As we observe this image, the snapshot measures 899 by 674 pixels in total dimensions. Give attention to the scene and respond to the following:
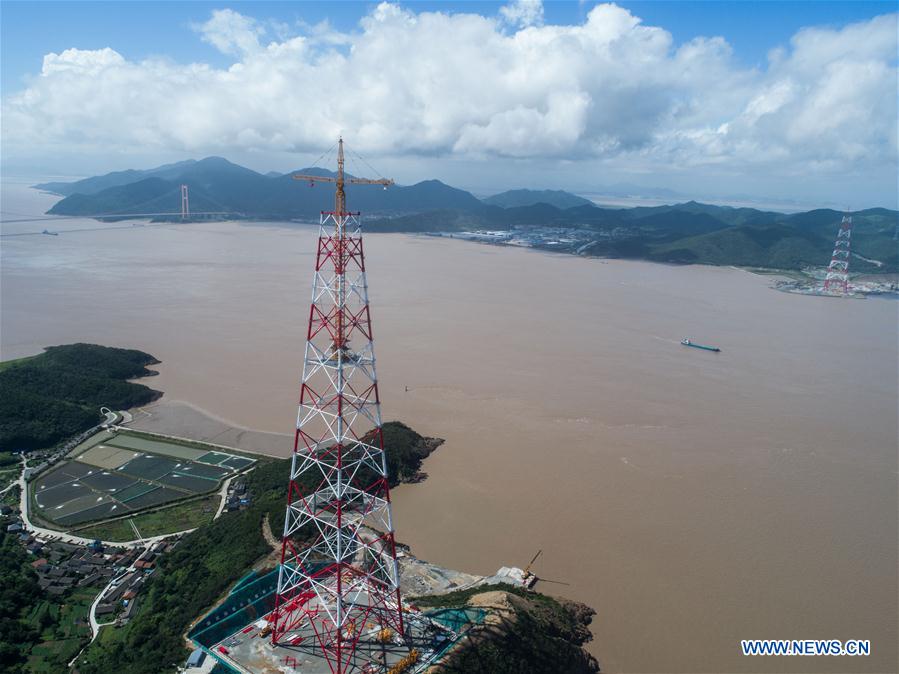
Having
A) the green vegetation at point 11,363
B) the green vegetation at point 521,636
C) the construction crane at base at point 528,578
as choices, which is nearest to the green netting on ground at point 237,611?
the green vegetation at point 521,636

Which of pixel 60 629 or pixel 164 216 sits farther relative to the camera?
pixel 164 216

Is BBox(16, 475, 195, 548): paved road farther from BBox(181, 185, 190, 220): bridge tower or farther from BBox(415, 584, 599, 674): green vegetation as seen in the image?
BBox(181, 185, 190, 220): bridge tower

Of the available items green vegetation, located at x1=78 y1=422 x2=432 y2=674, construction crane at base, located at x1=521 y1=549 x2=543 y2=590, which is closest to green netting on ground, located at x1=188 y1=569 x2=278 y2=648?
green vegetation, located at x1=78 y1=422 x2=432 y2=674

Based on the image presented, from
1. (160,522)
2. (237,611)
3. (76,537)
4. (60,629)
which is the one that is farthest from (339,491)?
(76,537)

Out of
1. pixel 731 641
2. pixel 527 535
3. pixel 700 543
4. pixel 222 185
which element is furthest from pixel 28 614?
pixel 222 185

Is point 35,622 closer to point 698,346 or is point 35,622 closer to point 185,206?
point 698,346
